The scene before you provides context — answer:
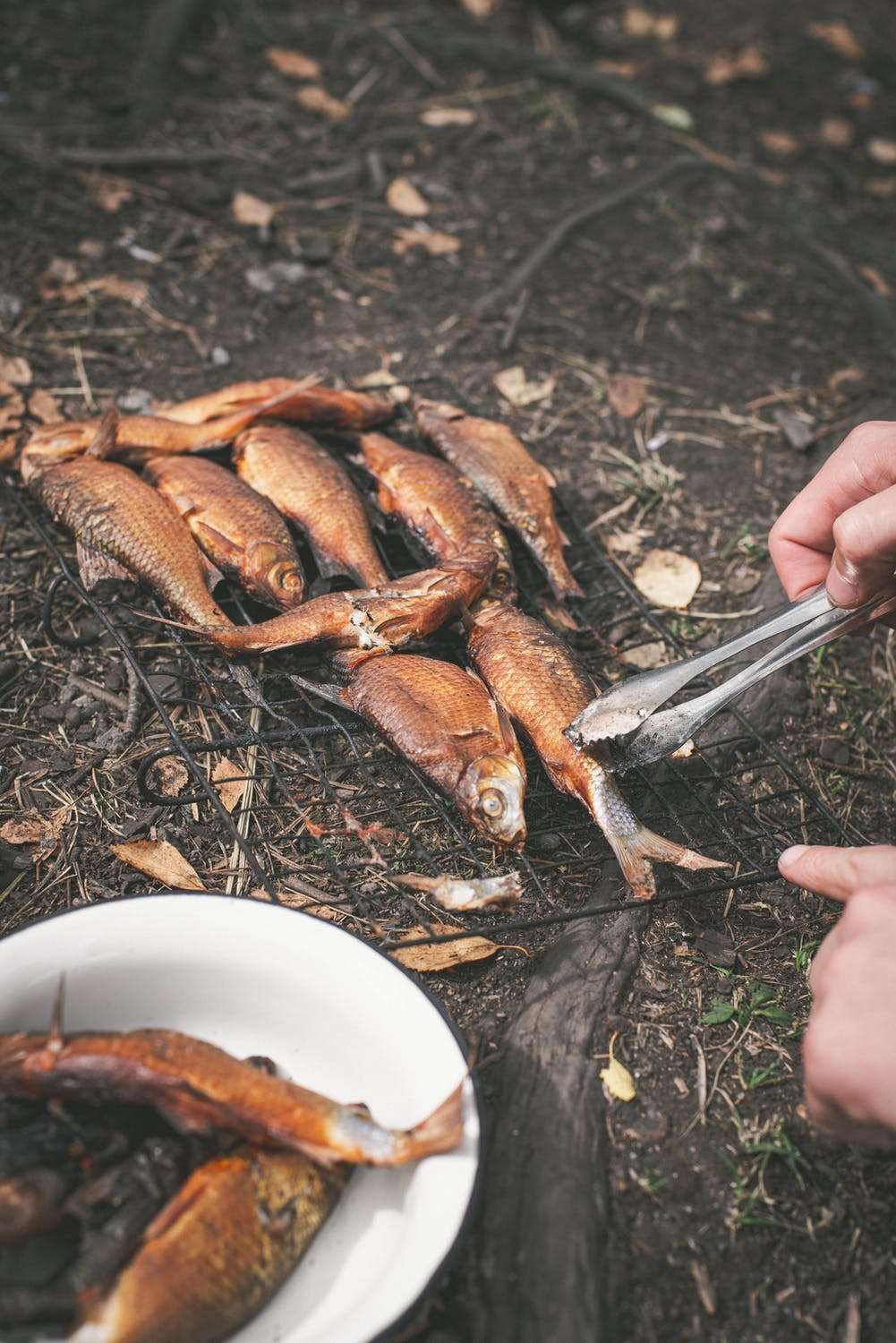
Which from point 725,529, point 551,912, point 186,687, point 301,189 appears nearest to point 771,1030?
point 551,912

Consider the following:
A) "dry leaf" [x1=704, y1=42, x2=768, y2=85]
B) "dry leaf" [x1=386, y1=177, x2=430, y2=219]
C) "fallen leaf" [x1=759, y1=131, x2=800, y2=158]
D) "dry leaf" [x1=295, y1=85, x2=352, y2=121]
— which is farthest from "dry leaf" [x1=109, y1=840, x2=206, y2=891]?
"dry leaf" [x1=704, y1=42, x2=768, y2=85]

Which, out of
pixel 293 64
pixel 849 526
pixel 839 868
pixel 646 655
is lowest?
pixel 646 655

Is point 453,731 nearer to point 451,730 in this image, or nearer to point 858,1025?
point 451,730

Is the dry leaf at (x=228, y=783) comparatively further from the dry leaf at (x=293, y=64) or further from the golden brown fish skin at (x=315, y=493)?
the dry leaf at (x=293, y=64)

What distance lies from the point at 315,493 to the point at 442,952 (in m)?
1.73

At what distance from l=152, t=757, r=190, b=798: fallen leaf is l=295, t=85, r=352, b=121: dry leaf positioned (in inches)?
205

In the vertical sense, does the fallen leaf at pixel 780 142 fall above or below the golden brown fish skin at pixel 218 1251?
above

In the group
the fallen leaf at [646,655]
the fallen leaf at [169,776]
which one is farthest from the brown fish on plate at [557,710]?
the fallen leaf at [169,776]

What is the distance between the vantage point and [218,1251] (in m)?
1.85

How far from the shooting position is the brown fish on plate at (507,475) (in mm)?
3725

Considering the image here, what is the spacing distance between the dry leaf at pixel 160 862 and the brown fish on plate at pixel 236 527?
892 mm

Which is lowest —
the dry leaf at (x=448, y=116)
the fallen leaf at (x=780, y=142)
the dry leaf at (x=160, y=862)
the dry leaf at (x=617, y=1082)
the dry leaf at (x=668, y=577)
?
the dry leaf at (x=617, y=1082)

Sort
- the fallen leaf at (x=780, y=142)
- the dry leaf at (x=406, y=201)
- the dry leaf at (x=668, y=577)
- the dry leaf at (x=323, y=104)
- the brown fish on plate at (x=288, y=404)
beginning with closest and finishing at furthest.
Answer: the brown fish on plate at (x=288, y=404) → the dry leaf at (x=668, y=577) → the dry leaf at (x=406, y=201) → the dry leaf at (x=323, y=104) → the fallen leaf at (x=780, y=142)

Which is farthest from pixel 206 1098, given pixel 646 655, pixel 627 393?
pixel 627 393
